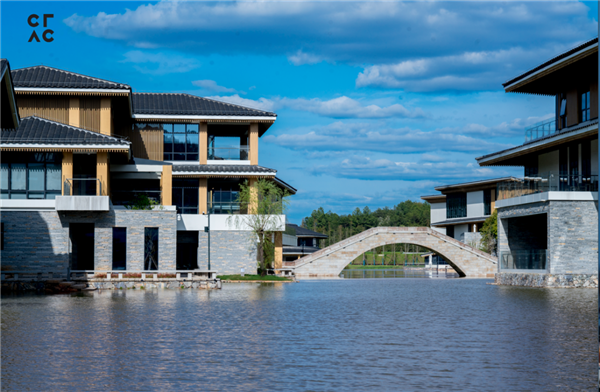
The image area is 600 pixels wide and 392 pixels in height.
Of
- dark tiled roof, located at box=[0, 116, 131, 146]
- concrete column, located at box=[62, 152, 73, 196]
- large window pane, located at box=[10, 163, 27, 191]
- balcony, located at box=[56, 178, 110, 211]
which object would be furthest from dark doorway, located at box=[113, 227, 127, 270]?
large window pane, located at box=[10, 163, 27, 191]

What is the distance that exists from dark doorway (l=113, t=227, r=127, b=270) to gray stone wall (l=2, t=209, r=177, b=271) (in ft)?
2.73

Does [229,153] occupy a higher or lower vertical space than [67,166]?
higher

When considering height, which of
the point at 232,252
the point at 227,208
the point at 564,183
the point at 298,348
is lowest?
the point at 298,348

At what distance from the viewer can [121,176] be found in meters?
45.8

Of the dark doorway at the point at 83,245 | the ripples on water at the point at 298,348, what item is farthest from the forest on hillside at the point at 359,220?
the ripples on water at the point at 298,348

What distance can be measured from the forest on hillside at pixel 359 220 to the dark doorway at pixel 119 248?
101 m

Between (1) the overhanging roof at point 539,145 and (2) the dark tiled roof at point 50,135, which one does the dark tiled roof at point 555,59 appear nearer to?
(1) the overhanging roof at point 539,145

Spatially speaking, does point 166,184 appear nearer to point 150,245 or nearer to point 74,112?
point 150,245

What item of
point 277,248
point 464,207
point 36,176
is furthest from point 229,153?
point 464,207

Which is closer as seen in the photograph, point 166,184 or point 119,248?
point 119,248

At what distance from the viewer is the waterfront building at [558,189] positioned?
35938 millimetres

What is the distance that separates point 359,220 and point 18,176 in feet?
380

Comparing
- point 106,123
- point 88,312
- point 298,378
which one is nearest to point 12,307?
point 88,312

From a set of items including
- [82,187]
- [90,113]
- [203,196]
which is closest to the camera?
[82,187]
